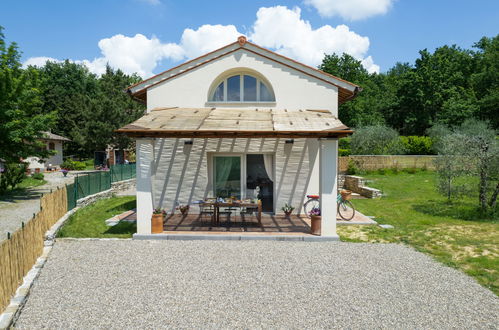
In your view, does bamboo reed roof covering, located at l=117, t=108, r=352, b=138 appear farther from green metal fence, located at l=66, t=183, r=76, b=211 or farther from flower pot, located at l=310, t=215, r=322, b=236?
green metal fence, located at l=66, t=183, r=76, b=211

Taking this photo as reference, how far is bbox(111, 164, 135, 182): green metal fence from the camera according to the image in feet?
71.0

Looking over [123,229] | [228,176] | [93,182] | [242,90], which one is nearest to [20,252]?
[123,229]

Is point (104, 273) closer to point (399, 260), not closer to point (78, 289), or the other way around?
point (78, 289)

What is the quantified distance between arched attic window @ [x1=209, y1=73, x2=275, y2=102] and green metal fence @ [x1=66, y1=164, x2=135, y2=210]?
7.50m

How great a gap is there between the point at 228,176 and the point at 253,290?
7.62 m

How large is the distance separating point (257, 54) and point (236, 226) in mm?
7353

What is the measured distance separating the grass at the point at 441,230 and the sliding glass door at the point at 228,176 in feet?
15.5

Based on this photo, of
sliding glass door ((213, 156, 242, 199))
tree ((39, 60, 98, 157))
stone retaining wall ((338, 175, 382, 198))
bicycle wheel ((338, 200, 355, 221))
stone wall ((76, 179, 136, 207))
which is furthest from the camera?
tree ((39, 60, 98, 157))

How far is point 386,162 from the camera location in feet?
99.2

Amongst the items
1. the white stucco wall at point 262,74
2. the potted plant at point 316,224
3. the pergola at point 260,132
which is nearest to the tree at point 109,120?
the white stucco wall at point 262,74

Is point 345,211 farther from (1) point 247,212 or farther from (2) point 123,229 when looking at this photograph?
(2) point 123,229

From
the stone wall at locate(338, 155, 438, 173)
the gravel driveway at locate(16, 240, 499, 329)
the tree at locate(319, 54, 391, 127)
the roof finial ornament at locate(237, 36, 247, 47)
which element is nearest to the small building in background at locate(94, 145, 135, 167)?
the stone wall at locate(338, 155, 438, 173)

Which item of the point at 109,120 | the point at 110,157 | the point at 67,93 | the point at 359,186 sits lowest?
the point at 359,186

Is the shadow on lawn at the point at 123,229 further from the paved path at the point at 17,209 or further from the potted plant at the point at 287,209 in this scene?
the potted plant at the point at 287,209
